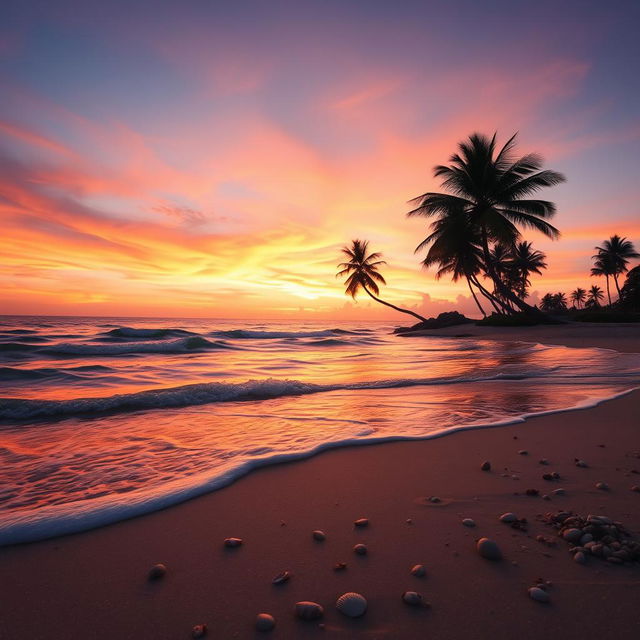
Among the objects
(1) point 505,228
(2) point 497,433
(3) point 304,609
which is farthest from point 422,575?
(1) point 505,228

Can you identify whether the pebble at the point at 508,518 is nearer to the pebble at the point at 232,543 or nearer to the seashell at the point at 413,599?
the seashell at the point at 413,599

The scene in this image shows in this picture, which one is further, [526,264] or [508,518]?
[526,264]

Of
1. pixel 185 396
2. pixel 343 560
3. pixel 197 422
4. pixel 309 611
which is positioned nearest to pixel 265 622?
pixel 309 611

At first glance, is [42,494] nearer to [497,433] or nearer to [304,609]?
[304,609]

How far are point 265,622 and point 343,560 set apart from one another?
1.62ft

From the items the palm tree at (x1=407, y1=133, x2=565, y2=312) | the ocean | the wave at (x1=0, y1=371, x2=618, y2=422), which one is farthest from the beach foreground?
the palm tree at (x1=407, y1=133, x2=565, y2=312)

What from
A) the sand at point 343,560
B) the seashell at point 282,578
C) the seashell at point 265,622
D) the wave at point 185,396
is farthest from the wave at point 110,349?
the seashell at point 265,622

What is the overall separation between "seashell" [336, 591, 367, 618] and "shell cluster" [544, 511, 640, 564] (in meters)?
1.03

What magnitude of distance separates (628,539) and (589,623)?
66cm

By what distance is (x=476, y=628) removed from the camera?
1.34 metres

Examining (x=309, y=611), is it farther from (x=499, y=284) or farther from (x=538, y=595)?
(x=499, y=284)

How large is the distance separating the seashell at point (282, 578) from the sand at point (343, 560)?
3 centimetres

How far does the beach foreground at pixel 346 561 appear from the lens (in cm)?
138

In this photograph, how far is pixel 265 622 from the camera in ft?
4.45
